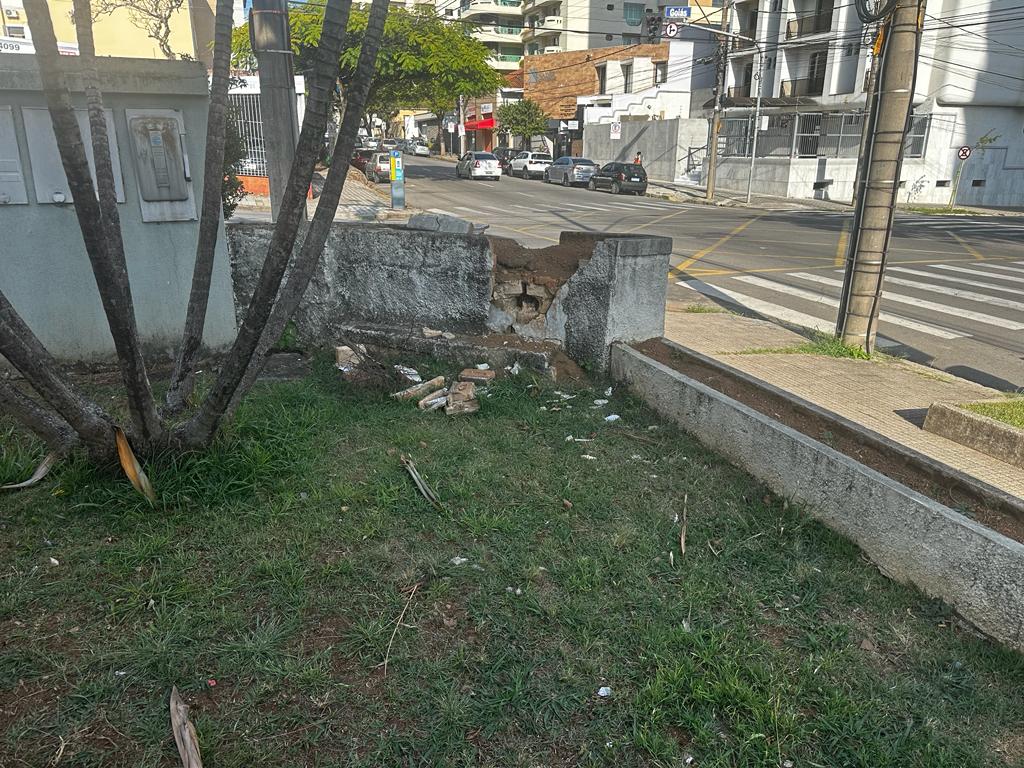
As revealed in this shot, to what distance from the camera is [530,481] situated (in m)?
4.47

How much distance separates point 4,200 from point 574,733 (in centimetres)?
554

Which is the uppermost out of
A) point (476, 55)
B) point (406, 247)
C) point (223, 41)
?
point (476, 55)

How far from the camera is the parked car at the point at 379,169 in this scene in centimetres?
3535

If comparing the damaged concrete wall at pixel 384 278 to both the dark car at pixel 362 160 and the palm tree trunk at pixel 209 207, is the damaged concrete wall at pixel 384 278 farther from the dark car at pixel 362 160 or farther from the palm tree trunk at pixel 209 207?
the dark car at pixel 362 160

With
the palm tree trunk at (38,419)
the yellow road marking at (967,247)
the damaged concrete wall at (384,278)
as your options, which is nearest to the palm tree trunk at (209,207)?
the palm tree trunk at (38,419)

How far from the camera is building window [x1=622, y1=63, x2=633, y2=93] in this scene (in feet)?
172

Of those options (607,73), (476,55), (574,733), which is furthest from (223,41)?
(607,73)

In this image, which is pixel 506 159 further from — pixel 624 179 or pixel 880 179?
pixel 880 179

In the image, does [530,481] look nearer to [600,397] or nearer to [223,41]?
[600,397]

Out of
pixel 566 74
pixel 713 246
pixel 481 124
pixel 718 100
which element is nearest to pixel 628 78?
pixel 566 74

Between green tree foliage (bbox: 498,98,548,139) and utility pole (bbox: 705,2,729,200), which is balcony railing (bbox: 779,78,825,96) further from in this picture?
green tree foliage (bbox: 498,98,548,139)

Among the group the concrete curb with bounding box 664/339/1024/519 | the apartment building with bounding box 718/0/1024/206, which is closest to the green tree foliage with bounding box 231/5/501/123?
the apartment building with bounding box 718/0/1024/206

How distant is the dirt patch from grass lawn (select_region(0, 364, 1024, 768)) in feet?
1.67

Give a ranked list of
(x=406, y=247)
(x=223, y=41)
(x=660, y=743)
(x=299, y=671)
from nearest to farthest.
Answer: (x=660, y=743)
(x=299, y=671)
(x=223, y=41)
(x=406, y=247)
